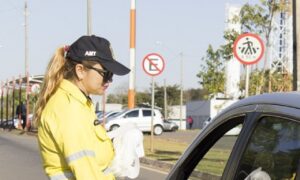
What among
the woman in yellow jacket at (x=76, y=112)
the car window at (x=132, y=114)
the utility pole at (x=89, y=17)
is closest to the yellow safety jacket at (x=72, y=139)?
the woman in yellow jacket at (x=76, y=112)

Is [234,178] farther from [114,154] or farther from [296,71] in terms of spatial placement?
[296,71]

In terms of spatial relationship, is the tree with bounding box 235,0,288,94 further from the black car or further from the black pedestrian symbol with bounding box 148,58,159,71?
the black car

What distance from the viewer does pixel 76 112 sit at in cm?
316

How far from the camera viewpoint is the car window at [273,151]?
8.98ft

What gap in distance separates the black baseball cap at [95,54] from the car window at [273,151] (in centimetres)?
80

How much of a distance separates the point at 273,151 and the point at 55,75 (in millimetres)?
1235

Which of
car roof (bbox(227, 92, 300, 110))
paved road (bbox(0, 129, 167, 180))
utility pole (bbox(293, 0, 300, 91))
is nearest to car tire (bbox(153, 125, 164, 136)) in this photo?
paved road (bbox(0, 129, 167, 180))

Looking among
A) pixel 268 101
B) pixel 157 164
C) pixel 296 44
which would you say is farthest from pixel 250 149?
pixel 157 164

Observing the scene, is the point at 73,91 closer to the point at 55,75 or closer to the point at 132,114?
the point at 55,75

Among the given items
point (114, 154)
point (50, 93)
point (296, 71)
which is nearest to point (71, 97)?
point (50, 93)

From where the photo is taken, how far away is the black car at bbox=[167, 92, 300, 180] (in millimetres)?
2762

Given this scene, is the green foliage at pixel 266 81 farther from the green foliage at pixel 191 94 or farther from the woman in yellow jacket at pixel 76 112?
the green foliage at pixel 191 94

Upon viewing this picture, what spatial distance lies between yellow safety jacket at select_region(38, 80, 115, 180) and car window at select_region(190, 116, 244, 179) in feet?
1.73

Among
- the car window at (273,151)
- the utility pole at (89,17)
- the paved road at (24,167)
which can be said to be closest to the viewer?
the car window at (273,151)
